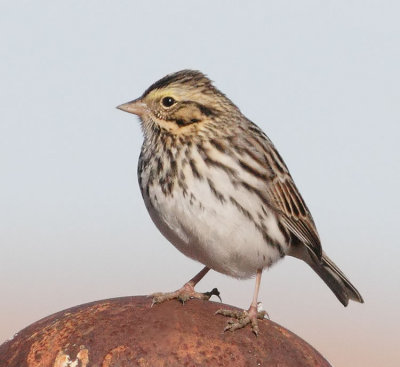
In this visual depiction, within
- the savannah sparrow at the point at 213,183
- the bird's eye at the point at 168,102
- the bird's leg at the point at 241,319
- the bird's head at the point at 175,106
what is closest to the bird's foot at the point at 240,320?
the bird's leg at the point at 241,319

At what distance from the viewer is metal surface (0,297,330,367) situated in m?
4.31

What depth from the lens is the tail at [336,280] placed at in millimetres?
8461

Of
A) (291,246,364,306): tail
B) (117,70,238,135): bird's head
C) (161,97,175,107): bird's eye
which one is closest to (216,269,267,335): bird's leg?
(117,70,238,135): bird's head

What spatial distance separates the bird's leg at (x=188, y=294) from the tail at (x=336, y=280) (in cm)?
146

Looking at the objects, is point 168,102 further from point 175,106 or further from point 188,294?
point 188,294

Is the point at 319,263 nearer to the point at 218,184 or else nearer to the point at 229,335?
the point at 218,184

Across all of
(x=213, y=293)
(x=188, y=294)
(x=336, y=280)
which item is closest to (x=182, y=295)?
(x=188, y=294)

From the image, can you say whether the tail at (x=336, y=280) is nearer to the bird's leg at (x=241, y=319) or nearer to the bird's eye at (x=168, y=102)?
the bird's eye at (x=168, y=102)

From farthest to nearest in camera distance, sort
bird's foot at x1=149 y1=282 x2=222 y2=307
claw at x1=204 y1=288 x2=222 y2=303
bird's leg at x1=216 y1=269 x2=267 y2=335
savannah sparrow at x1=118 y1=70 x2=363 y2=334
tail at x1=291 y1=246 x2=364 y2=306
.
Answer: tail at x1=291 y1=246 x2=364 y2=306
savannah sparrow at x1=118 y1=70 x2=363 y2=334
claw at x1=204 y1=288 x2=222 y2=303
bird's foot at x1=149 y1=282 x2=222 y2=307
bird's leg at x1=216 y1=269 x2=267 y2=335

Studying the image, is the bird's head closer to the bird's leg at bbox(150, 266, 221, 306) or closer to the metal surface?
the bird's leg at bbox(150, 266, 221, 306)

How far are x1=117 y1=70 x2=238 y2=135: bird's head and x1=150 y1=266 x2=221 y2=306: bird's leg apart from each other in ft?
4.09

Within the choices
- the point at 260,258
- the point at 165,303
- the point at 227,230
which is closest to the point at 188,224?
the point at 227,230

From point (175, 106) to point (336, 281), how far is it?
250cm

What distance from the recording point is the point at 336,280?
27.9 ft
